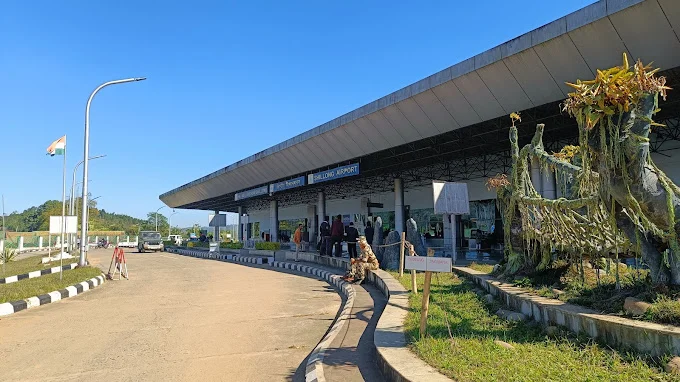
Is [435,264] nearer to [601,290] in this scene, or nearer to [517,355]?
[517,355]

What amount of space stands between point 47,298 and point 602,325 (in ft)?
34.4

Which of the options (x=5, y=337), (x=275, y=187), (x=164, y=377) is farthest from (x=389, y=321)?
(x=275, y=187)

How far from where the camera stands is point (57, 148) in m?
20.7

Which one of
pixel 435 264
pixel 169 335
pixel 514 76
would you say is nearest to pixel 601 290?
pixel 435 264

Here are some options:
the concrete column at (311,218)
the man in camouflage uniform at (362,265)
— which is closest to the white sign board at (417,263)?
the man in camouflage uniform at (362,265)

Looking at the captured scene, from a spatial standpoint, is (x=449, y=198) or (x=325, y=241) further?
(x=325, y=241)

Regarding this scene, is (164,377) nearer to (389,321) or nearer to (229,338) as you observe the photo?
(229,338)

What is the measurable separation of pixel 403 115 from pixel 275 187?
1269 cm

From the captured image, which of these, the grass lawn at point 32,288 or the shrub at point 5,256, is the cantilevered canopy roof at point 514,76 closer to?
the grass lawn at point 32,288

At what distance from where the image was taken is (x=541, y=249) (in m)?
6.84

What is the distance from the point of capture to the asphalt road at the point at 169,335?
4.57 metres

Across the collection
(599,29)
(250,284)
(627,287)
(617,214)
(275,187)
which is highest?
(599,29)

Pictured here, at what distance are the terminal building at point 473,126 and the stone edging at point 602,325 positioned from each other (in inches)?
294

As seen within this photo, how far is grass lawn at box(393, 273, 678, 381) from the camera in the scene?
333 cm
